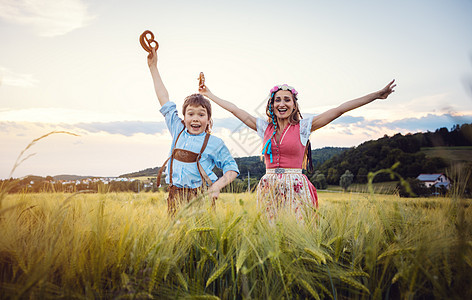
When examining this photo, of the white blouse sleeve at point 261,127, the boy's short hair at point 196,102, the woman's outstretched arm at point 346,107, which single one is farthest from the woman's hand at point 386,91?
the boy's short hair at point 196,102

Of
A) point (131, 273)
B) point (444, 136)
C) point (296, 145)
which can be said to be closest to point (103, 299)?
point (131, 273)

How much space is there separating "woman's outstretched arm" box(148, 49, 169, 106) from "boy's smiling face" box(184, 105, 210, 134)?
451 mm

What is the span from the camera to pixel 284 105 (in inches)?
141

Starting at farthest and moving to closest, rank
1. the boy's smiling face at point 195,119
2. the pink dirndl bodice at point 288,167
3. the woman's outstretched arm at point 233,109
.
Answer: the woman's outstretched arm at point 233,109
the pink dirndl bodice at point 288,167
the boy's smiling face at point 195,119

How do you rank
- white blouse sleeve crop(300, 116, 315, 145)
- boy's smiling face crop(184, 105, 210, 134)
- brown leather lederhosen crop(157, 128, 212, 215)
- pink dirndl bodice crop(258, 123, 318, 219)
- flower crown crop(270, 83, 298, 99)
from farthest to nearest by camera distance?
flower crown crop(270, 83, 298, 99)
white blouse sleeve crop(300, 116, 315, 145)
pink dirndl bodice crop(258, 123, 318, 219)
boy's smiling face crop(184, 105, 210, 134)
brown leather lederhosen crop(157, 128, 212, 215)

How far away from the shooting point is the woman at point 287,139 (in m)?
3.39

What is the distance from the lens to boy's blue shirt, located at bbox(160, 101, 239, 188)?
125 inches

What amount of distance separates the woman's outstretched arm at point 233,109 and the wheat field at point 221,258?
2132mm

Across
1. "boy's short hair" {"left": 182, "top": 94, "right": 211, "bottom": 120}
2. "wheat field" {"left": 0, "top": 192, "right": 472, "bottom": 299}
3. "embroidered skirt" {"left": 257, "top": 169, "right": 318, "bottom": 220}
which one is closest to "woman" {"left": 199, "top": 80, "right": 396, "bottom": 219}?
"embroidered skirt" {"left": 257, "top": 169, "right": 318, "bottom": 220}

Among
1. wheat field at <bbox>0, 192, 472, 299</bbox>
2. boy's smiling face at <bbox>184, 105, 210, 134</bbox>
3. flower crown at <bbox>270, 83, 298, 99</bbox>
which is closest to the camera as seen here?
wheat field at <bbox>0, 192, 472, 299</bbox>

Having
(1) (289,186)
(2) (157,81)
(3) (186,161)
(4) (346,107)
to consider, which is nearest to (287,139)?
(1) (289,186)

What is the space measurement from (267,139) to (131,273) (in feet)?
8.52

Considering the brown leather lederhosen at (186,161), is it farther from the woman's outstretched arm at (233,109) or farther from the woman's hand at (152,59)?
the woman's hand at (152,59)

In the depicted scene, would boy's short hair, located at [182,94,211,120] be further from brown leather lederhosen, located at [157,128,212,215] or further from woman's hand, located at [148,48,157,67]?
woman's hand, located at [148,48,157,67]
